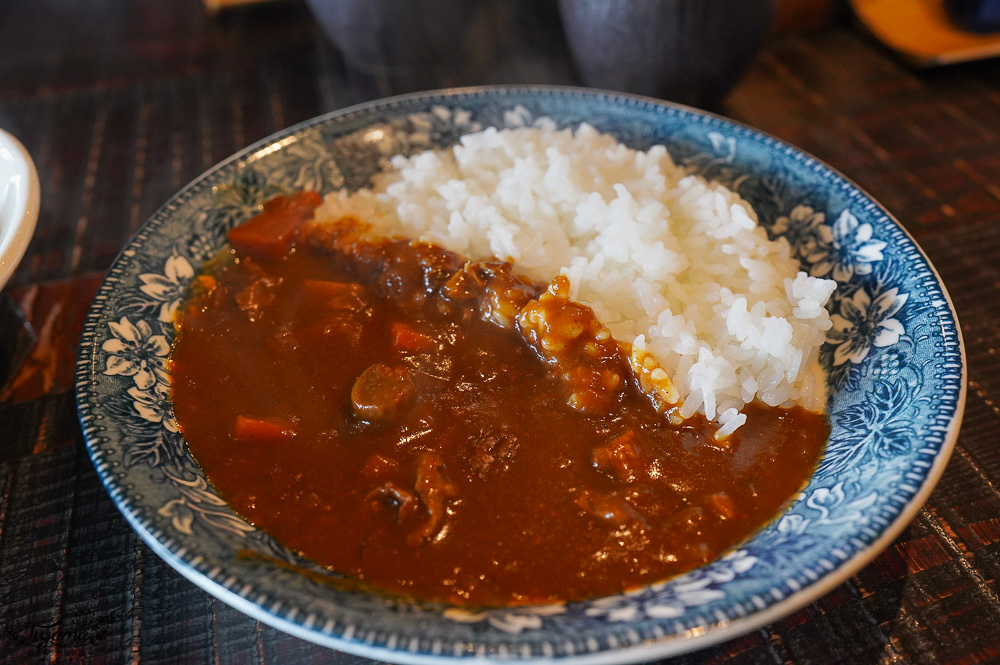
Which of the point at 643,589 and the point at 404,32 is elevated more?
the point at 643,589

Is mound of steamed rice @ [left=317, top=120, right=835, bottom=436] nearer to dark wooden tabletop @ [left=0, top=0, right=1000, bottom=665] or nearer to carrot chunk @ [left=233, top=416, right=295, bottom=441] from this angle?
dark wooden tabletop @ [left=0, top=0, right=1000, bottom=665]

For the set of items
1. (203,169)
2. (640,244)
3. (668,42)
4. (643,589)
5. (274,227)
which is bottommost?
(203,169)

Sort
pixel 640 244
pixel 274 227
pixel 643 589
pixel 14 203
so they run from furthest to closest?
1. pixel 274 227
2. pixel 640 244
3. pixel 14 203
4. pixel 643 589

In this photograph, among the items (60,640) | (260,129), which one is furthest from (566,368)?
(260,129)

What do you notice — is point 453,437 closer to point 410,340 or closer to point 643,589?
point 410,340

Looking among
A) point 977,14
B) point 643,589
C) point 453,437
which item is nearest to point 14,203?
point 453,437

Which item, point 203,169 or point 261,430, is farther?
point 203,169
